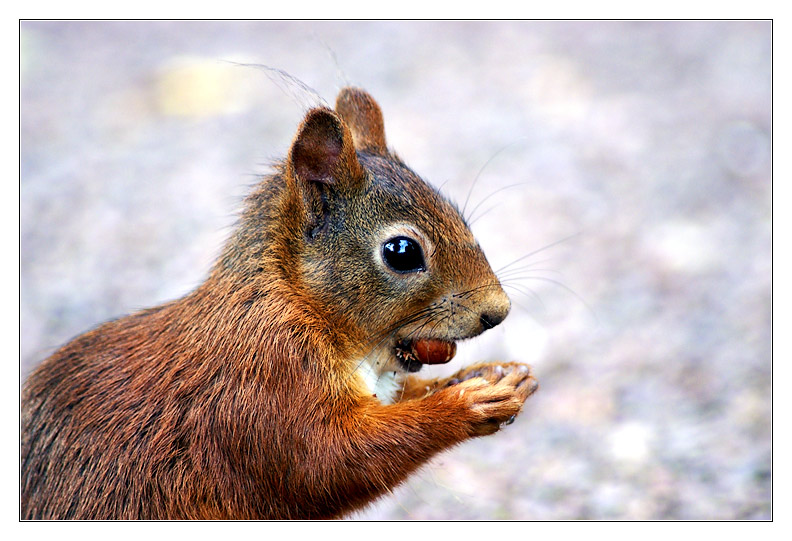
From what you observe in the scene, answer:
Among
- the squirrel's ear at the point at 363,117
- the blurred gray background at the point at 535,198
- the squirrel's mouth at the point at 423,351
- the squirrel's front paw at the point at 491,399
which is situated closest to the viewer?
the squirrel's front paw at the point at 491,399

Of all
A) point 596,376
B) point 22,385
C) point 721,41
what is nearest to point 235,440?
point 22,385

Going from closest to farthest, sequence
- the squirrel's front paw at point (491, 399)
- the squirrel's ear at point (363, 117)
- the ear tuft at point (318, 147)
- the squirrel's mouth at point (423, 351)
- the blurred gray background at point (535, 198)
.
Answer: the squirrel's front paw at point (491, 399) < the ear tuft at point (318, 147) < the squirrel's mouth at point (423, 351) < the squirrel's ear at point (363, 117) < the blurred gray background at point (535, 198)

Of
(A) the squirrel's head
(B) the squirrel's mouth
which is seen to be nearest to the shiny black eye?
(A) the squirrel's head

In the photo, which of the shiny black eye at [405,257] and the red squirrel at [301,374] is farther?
the shiny black eye at [405,257]

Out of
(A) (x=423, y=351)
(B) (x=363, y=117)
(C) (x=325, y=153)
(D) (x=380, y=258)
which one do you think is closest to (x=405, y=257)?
(D) (x=380, y=258)

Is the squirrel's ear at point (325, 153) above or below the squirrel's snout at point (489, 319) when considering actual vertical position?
above

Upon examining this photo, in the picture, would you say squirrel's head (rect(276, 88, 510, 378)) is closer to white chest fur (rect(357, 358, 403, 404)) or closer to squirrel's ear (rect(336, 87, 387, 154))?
Answer: white chest fur (rect(357, 358, 403, 404))

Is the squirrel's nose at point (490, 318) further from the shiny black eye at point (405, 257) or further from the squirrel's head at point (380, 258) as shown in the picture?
the shiny black eye at point (405, 257)

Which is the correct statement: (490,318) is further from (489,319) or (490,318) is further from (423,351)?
(423,351)

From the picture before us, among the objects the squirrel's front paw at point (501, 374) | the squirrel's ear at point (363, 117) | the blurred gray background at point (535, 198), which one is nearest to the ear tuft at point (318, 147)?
the blurred gray background at point (535, 198)
